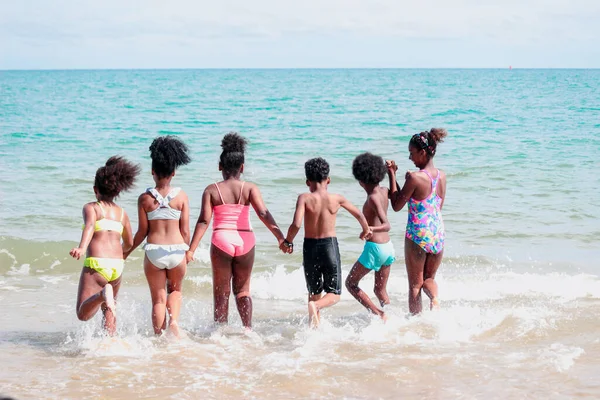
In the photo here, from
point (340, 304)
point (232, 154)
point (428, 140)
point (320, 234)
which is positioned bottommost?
point (340, 304)

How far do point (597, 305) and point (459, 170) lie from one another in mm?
8783

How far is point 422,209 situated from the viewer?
6.26 metres

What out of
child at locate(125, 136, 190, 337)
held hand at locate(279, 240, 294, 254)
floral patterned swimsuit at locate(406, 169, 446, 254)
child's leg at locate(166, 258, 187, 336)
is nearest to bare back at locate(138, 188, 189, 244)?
child at locate(125, 136, 190, 337)

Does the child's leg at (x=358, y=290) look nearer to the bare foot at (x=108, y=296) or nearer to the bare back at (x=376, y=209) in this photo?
the bare back at (x=376, y=209)

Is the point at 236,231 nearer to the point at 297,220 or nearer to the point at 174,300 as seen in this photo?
the point at 297,220

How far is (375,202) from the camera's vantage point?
20.1ft

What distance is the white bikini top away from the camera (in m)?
5.61

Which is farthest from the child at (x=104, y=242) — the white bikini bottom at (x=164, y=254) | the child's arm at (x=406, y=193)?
the child's arm at (x=406, y=193)

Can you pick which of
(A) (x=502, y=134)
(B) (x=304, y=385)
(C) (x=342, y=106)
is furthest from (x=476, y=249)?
(C) (x=342, y=106)

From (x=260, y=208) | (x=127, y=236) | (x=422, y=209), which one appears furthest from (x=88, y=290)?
(x=422, y=209)

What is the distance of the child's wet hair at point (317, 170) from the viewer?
5930 millimetres

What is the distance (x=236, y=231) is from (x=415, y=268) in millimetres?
1608

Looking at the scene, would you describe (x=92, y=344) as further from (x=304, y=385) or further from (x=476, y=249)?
(x=476, y=249)

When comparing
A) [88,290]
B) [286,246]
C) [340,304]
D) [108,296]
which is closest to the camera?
[108,296]
